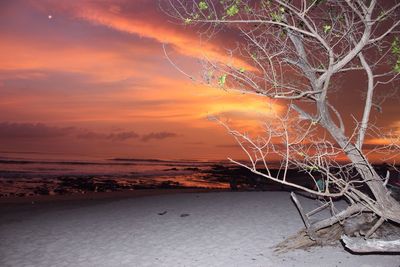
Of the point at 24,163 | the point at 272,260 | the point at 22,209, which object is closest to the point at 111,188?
the point at 22,209

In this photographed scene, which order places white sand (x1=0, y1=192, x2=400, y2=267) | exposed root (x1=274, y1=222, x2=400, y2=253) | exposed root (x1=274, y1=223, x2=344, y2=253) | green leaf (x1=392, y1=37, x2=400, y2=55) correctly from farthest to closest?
exposed root (x1=274, y1=223, x2=344, y2=253) < exposed root (x1=274, y1=222, x2=400, y2=253) < white sand (x1=0, y1=192, x2=400, y2=267) < green leaf (x1=392, y1=37, x2=400, y2=55)

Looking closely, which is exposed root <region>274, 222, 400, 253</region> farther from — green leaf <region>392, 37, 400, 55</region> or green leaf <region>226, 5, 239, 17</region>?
green leaf <region>226, 5, 239, 17</region>

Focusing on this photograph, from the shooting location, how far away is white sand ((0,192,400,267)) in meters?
9.33

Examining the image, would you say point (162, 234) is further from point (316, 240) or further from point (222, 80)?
point (222, 80)

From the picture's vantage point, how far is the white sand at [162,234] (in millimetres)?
9328

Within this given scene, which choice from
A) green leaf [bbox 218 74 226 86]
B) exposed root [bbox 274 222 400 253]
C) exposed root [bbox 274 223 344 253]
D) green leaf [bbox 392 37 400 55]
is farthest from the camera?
exposed root [bbox 274 223 344 253]

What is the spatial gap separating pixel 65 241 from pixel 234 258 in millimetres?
5249

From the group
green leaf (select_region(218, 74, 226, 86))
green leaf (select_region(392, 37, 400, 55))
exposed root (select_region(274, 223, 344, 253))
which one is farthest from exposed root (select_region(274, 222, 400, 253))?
green leaf (select_region(218, 74, 226, 86))

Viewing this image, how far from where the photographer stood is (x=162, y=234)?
463 inches

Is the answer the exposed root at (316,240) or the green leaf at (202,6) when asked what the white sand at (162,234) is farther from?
the green leaf at (202,6)

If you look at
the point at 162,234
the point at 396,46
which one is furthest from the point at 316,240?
the point at 396,46

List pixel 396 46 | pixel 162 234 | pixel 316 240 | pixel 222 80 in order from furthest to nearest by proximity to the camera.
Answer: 1. pixel 162 234
2. pixel 316 240
3. pixel 396 46
4. pixel 222 80

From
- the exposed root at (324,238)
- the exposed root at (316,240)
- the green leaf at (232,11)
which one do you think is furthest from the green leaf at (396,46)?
the exposed root at (316,240)

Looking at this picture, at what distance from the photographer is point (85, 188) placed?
27.5 metres
